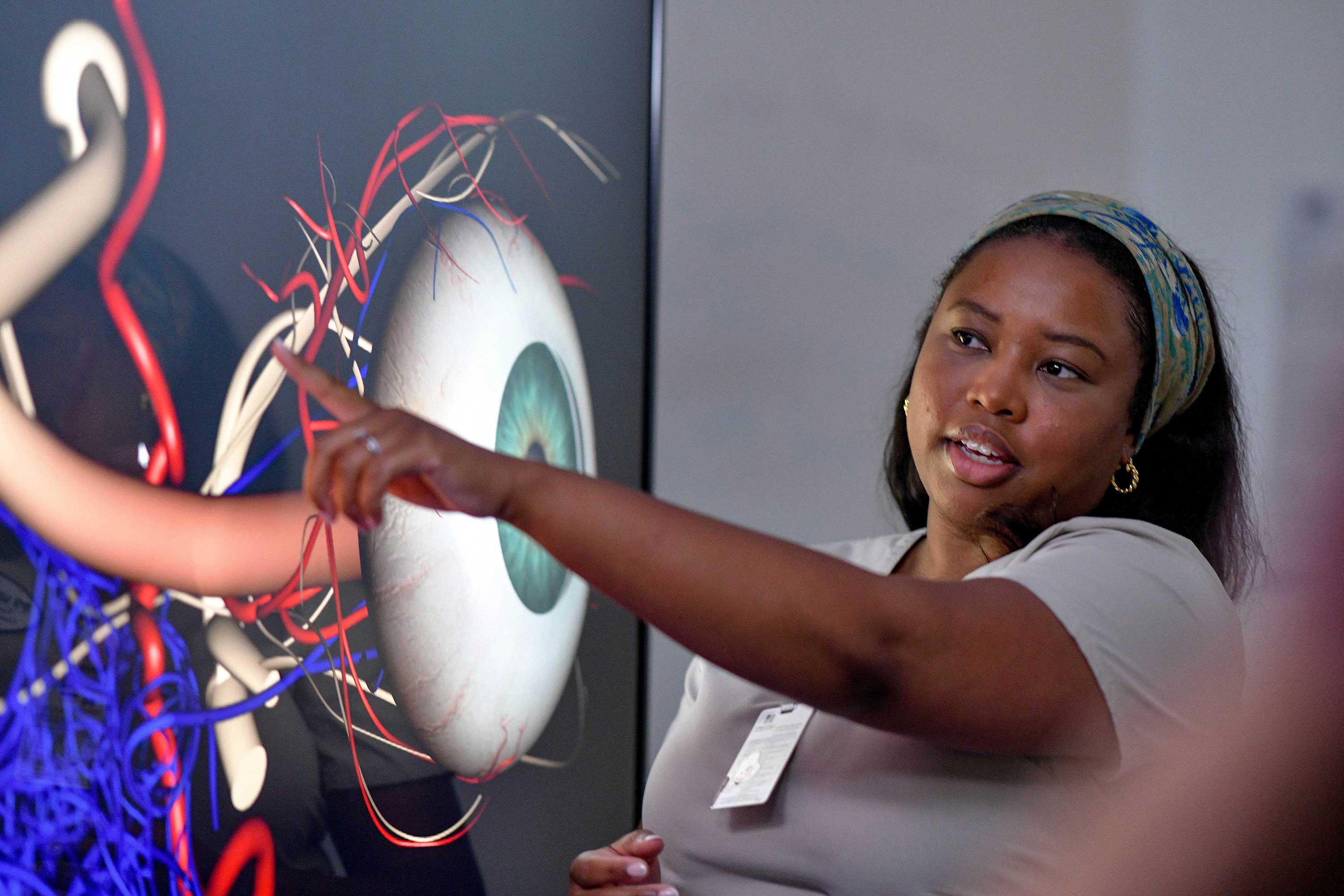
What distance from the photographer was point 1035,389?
108cm

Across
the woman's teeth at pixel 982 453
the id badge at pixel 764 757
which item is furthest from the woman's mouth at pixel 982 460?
the id badge at pixel 764 757

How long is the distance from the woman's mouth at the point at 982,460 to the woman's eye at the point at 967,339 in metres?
0.11

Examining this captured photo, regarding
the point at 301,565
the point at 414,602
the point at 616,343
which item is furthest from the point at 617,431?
the point at 301,565

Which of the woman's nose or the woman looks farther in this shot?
the woman's nose

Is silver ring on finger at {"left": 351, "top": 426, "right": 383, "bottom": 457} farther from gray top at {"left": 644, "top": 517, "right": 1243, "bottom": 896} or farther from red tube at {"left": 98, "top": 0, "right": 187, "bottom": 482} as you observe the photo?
gray top at {"left": 644, "top": 517, "right": 1243, "bottom": 896}

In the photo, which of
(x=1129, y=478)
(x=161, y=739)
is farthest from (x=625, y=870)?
(x=1129, y=478)

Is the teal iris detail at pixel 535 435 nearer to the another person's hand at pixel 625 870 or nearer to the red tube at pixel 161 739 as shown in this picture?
the another person's hand at pixel 625 870

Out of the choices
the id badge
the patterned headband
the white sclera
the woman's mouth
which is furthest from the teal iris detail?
the patterned headband

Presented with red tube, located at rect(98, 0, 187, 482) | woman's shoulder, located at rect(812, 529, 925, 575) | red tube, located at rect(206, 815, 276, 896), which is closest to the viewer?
red tube, located at rect(98, 0, 187, 482)

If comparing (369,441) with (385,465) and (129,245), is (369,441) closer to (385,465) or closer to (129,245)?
(385,465)

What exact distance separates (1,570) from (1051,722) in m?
0.74

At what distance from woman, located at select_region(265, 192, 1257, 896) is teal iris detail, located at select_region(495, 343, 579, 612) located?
230 mm

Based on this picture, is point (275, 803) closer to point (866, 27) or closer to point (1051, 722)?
point (1051, 722)

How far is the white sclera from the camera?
1.14 metres
